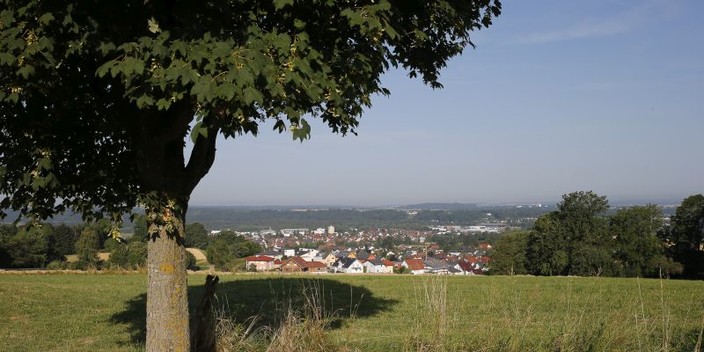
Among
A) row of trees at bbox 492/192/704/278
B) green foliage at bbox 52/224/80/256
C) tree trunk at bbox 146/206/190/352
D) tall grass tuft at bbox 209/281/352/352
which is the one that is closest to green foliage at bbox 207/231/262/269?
green foliage at bbox 52/224/80/256

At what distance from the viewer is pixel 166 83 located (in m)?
4.04

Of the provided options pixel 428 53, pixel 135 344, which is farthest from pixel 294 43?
pixel 135 344

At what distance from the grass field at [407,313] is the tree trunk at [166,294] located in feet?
4.66

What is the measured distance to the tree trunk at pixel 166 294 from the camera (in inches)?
227

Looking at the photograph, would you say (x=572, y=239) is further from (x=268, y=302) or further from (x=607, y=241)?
(x=268, y=302)

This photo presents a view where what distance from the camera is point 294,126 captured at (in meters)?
4.10

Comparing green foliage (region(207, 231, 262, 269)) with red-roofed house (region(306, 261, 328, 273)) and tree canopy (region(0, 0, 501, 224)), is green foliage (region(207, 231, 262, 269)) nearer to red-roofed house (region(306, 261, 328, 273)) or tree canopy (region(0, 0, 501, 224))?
red-roofed house (region(306, 261, 328, 273))

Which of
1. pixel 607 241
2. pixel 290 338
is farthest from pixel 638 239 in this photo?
pixel 290 338

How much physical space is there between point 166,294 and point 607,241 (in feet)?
155

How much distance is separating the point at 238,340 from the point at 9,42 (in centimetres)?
418

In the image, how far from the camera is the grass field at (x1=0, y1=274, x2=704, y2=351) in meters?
6.03

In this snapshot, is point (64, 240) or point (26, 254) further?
point (64, 240)

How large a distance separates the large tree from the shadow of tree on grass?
3.44m

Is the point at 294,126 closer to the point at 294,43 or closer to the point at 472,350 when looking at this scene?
the point at 294,43
